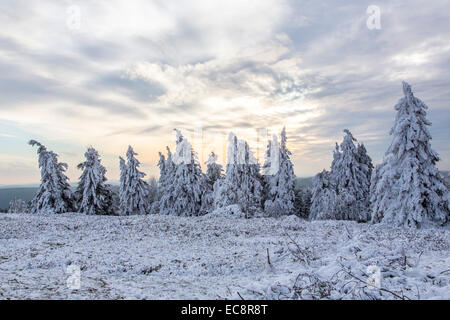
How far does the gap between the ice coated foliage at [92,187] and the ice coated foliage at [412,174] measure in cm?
2968

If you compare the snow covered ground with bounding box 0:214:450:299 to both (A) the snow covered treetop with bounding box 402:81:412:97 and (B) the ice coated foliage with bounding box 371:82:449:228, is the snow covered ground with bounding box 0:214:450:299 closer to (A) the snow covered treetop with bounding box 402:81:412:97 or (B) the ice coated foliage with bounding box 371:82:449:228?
(B) the ice coated foliage with bounding box 371:82:449:228

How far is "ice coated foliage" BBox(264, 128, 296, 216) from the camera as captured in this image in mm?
37938

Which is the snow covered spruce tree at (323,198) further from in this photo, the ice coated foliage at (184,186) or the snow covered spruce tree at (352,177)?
the ice coated foliage at (184,186)

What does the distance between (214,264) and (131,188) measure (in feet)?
108

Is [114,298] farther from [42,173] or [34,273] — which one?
[42,173]

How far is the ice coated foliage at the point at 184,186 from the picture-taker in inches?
1478

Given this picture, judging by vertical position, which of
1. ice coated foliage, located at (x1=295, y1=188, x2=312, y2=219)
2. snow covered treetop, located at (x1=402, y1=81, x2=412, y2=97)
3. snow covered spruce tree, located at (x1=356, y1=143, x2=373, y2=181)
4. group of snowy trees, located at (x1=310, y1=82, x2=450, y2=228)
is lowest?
ice coated foliage, located at (x1=295, y1=188, x2=312, y2=219)

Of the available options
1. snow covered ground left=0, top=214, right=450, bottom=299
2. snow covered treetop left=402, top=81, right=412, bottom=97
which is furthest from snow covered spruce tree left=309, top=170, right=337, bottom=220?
snow covered ground left=0, top=214, right=450, bottom=299

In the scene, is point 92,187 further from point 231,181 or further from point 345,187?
point 345,187

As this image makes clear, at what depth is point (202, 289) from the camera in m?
6.32

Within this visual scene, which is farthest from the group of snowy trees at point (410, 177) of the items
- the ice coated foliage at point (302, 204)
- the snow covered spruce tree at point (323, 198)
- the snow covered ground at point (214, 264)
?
the ice coated foliage at point (302, 204)

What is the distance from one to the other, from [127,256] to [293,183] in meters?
32.5

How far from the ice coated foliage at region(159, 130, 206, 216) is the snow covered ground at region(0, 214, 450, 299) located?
2329cm

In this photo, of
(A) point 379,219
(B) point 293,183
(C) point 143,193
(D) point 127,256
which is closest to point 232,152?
(B) point 293,183
